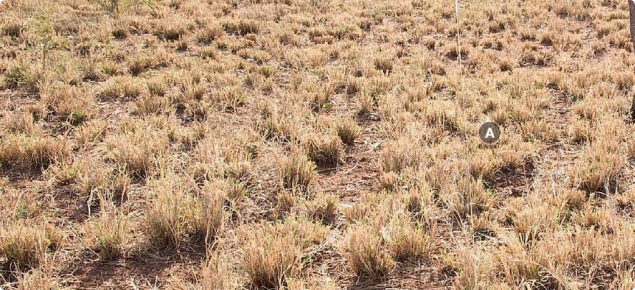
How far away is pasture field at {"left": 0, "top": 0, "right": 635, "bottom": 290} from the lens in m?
3.58

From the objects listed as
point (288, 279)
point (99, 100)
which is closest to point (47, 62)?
point (99, 100)

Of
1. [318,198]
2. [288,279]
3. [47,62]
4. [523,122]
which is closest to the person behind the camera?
[288,279]

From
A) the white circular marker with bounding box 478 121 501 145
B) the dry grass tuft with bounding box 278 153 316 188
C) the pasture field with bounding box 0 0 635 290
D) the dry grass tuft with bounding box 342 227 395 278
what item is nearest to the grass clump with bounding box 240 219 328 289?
the pasture field with bounding box 0 0 635 290

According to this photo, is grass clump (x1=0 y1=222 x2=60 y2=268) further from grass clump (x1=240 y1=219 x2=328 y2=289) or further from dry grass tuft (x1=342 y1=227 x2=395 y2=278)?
dry grass tuft (x1=342 y1=227 x2=395 y2=278)

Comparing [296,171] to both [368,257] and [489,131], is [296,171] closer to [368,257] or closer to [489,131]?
[368,257]

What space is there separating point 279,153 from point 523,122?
3174 millimetres

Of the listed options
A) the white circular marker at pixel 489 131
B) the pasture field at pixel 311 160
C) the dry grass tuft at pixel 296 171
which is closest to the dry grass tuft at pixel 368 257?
the pasture field at pixel 311 160

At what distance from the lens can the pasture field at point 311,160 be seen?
3584 millimetres

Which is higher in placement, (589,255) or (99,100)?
(99,100)

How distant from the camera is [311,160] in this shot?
5.53m

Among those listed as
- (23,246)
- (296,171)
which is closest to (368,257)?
(296,171)

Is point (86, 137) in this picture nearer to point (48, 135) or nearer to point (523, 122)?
point (48, 135)

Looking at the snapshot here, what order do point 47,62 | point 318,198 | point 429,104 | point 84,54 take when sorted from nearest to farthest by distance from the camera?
point 318,198
point 429,104
point 47,62
point 84,54

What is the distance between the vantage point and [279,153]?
5.40m
